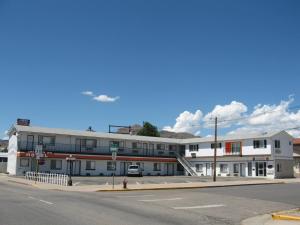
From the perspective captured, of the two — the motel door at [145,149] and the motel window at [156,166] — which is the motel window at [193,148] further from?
the motel door at [145,149]

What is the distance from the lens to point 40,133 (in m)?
56.3

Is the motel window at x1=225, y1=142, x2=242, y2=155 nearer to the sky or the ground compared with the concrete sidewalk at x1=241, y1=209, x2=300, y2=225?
nearer to the sky

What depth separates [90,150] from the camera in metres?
61.4

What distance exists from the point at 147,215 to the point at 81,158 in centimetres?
4307

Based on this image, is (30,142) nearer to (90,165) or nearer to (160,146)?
(90,165)

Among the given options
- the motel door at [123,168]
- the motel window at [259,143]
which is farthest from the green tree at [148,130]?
the motel window at [259,143]

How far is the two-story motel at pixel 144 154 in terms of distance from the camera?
5569 centimetres

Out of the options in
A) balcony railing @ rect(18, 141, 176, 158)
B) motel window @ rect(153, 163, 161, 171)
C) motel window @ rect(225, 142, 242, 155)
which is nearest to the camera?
balcony railing @ rect(18, 141, 176, 158)

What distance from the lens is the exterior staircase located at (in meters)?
67.2

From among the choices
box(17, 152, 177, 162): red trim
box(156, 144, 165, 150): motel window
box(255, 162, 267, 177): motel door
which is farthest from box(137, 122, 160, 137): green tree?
box(255, 162, 267, 177): motel door

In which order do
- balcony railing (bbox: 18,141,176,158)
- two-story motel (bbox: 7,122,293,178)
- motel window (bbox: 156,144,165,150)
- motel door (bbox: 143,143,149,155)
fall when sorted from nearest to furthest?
balcony railing (bbox: 18,141,176,158) → two-story motel (bbox: 7,122,293,178) → motel door (bbox: 143,143,149,155) → motel window (bbox: 156,144,165,150)

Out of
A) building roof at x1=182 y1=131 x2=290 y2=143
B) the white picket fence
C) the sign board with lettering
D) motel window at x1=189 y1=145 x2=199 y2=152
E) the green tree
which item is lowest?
the white picket fence

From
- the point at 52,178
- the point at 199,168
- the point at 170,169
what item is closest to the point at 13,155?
the point at 52,178

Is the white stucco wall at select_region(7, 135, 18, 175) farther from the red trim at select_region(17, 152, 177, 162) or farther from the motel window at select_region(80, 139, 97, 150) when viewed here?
the motel window at select_region(80, 139, 97, 150)
